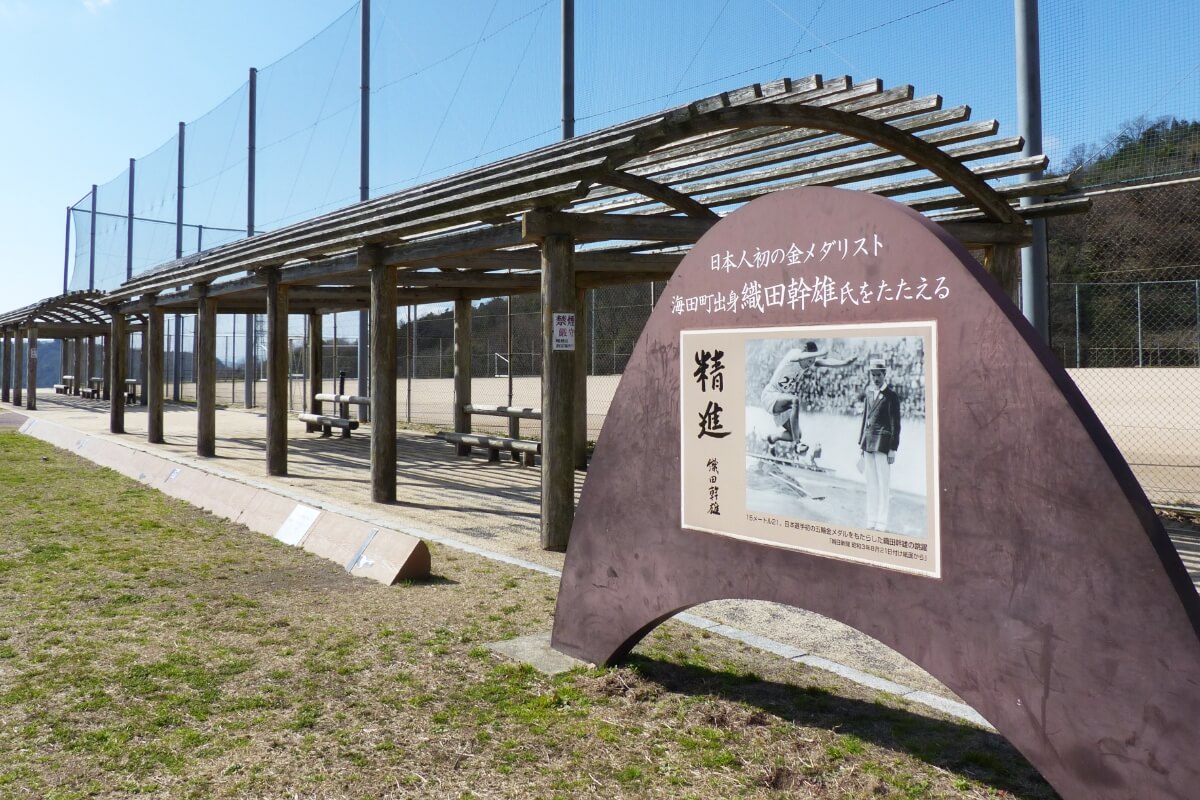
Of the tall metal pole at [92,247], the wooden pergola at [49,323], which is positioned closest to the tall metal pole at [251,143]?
the wooden pergola at [49,323]

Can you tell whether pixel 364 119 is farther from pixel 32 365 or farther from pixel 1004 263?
pixel 1004 263

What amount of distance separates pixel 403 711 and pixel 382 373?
6.02 meters

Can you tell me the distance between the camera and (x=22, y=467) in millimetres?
12750

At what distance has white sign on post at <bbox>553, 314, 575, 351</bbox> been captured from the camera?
7.14 m

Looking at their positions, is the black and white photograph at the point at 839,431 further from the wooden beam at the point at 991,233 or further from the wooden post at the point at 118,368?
the wooden post at the point at 118,368

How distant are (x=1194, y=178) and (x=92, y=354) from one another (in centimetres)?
3583

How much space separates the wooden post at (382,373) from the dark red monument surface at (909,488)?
572 cm

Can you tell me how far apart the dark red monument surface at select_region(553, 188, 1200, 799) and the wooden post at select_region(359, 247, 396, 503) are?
18.8ft

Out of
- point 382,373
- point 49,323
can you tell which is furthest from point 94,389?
point 382,373

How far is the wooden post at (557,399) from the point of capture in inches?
283

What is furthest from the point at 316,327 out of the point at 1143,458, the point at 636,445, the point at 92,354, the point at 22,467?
the point at 92,354

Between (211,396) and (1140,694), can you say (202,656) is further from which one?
(211,396)

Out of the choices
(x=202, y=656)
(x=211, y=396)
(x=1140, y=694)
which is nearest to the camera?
(x=1140, y=694)

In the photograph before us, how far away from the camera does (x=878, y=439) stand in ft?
10.6
